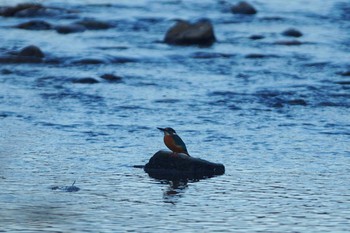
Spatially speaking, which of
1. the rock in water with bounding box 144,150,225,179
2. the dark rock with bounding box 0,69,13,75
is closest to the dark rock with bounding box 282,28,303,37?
the dark rock with bounding box 0,69,13,75

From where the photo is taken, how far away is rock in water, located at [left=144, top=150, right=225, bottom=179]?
28.5 feet

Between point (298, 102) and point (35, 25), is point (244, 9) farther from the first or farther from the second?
point (298, 102)

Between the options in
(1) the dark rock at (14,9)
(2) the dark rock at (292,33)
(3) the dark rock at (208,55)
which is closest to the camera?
(3) the dark rock at (208,55)

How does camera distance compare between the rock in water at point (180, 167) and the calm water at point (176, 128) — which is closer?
the calm water at point (176, 128)

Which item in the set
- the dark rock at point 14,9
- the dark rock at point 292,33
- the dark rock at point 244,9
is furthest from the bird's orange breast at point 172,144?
the dark rock at point 244,9

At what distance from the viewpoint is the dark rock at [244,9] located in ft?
71.3

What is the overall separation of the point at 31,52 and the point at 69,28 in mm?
3171

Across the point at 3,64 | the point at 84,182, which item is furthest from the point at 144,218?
the point at 3,64

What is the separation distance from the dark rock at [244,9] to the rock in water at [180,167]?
43.3 feet

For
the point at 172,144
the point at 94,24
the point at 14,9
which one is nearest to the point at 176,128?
the point at 172,144

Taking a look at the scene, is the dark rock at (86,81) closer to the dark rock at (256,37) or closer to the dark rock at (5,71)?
the dark rock at (5,71)

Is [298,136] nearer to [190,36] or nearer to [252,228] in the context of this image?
[252,228]

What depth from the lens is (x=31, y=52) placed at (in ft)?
50.2

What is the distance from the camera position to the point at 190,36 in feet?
55.5
